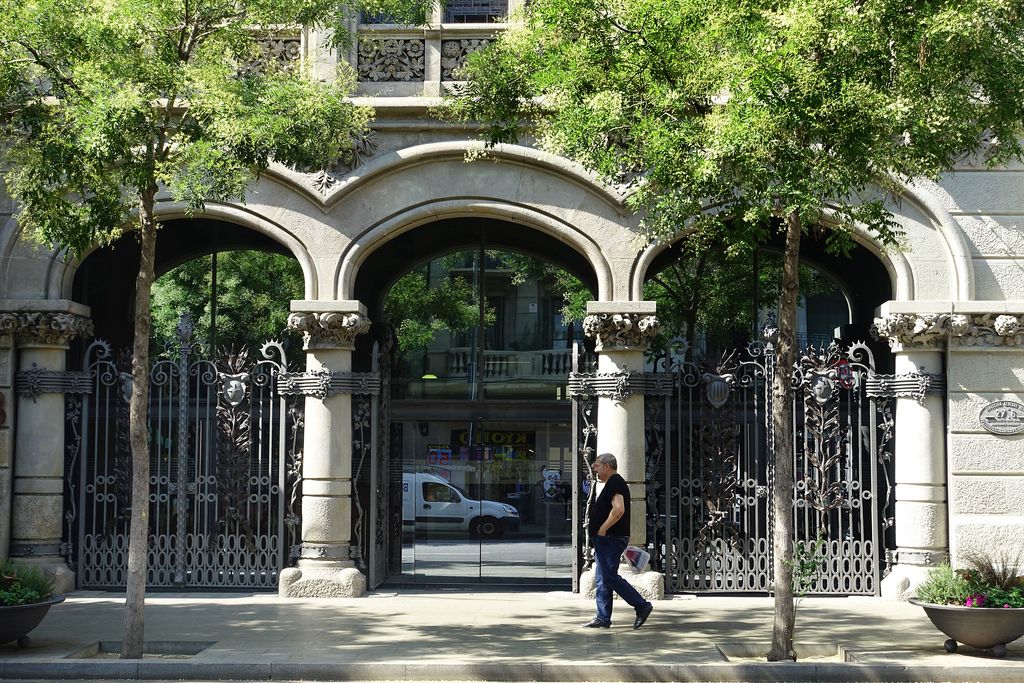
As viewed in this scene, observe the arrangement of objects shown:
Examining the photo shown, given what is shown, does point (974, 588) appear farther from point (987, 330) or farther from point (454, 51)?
point (454, 51)

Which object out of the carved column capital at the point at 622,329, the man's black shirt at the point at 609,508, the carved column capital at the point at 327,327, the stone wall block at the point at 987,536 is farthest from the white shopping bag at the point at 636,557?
the carved column capital at the point at 327,327

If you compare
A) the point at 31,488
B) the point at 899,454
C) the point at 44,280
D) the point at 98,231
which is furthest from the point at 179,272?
the point at 899,454

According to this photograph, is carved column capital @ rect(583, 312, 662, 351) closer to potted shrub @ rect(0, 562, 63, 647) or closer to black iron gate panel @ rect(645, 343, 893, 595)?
black iron gate panel @ rect(645, 343, 893, 595)

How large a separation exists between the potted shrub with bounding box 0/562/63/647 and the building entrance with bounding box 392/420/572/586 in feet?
20.3

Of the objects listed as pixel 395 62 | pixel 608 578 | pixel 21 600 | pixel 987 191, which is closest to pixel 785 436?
pixel 608 578

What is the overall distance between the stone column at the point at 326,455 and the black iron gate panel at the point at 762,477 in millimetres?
3564

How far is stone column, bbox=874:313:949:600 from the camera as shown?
14109mm

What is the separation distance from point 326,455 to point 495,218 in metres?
3.44

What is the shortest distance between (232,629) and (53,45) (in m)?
5.66

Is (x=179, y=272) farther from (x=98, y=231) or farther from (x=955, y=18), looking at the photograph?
(x=955, y=18)

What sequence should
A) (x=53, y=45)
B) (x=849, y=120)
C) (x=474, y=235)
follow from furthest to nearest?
(x=474, y=235) < (x=53, y=45) < (x=849, y=120)

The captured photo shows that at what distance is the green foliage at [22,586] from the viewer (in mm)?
10641

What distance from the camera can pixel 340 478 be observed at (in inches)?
573

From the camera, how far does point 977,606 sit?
10.4 m
